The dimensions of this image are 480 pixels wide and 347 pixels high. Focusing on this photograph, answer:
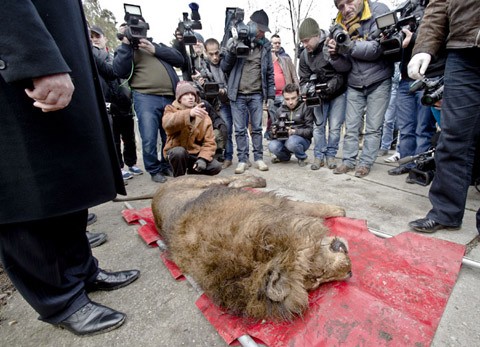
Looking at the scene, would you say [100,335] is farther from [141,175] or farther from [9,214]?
[141,175]

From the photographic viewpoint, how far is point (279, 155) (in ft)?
17.3

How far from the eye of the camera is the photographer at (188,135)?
3885 mm

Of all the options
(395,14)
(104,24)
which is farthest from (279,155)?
Answer: (104,24)

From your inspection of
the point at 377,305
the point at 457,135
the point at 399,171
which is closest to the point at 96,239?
the point at 377,305

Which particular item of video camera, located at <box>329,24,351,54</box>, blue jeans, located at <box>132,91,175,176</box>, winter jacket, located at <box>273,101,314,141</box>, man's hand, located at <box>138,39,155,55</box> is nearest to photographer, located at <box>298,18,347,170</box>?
winter jacket, located at <box>273,101,314,141</box>

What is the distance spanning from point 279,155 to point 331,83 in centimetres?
168

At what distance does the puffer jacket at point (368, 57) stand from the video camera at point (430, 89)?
967mm

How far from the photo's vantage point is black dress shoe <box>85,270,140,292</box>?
74.8 inches

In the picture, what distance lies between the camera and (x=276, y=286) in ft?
4.64

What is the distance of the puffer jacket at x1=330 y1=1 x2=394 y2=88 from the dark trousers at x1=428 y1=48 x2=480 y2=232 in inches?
68.0

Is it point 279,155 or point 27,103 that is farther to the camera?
point 279,155

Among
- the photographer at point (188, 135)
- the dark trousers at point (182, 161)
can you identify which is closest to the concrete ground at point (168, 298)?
the dark trousers at point (182, 161)

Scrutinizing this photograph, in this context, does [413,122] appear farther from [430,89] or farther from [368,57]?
[430,89]

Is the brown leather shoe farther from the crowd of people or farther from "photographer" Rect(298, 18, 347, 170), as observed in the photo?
"photographer" Rect(298, 18, 347, 170)
